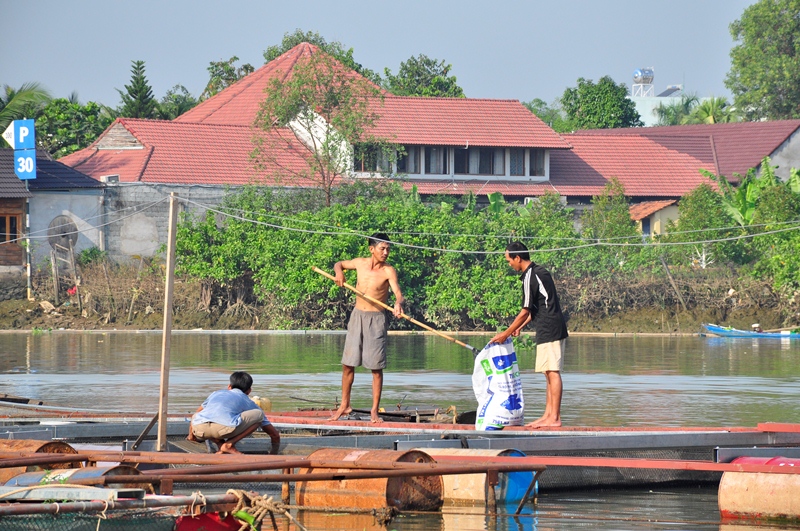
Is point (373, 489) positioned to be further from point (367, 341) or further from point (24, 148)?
point (24, 148)

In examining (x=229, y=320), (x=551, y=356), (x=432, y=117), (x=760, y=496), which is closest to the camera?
(x=760, y=496)

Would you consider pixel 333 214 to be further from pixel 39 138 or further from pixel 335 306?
pixel 39 138

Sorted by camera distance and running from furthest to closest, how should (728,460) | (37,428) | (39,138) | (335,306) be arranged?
(39,138) → (335,306) → (37,428) → (728,460)

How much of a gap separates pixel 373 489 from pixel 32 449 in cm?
268

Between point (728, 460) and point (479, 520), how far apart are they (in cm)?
264

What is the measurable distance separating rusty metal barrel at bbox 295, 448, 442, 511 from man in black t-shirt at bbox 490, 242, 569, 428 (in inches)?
96.0

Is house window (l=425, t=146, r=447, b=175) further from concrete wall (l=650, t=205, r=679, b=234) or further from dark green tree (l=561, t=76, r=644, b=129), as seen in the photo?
dark green tree (l=561, t=76, r=644, b=129)

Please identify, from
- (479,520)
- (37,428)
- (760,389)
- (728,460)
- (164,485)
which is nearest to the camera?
(164,485)

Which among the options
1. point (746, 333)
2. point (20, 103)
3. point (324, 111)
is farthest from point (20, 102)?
point (746, 333)

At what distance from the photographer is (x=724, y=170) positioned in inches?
1901

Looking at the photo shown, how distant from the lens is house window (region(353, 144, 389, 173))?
126 feet

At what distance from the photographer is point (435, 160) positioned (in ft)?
140

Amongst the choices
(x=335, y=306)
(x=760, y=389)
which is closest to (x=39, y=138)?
(x=335, y=306)

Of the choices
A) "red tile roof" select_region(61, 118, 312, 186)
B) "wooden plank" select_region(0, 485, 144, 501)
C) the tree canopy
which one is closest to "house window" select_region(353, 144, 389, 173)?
the tree canopy
